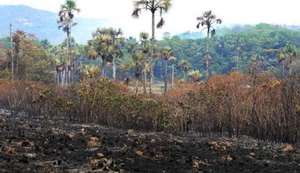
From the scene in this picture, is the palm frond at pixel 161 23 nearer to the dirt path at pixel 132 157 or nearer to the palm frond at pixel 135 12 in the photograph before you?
the palm frond at pixel 135 12

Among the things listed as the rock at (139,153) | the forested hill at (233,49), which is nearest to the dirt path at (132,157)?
the rock at (139,153)

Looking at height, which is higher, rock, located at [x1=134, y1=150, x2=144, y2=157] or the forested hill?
the forested hill

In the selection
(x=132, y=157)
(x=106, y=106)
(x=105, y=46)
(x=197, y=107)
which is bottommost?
(x=132, y=157)

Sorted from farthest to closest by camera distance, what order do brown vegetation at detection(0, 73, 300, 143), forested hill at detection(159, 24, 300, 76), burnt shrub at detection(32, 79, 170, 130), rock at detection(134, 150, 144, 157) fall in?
forested hill at detection(159, 24, 300, 76) → burnt shrub at detection(32, 79, 170, 130) → brown vegetation at detection(0, 73, 300, 143) → rock at detection(134, 150, 144, 157)

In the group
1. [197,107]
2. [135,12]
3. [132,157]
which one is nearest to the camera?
[132,157]

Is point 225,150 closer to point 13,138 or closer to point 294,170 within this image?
point 294,170

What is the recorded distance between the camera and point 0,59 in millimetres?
84062

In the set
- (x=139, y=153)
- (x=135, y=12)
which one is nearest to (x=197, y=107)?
(x=139, y=153)

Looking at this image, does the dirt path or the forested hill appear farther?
the forested hill

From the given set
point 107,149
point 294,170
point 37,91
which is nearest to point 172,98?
point 37,91

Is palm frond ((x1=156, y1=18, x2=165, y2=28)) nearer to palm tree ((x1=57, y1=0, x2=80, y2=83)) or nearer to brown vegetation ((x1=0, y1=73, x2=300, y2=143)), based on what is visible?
brown vegetation ((x1=0, y1=73, x2=300, y2=143))

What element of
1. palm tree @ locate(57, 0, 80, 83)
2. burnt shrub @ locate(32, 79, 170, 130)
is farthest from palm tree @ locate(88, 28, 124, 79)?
burnt shrub @ locate(32, 79, 170, 130)

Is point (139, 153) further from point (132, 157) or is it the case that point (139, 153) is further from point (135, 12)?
point (135, 12)

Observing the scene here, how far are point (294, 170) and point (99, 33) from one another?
243 feet
